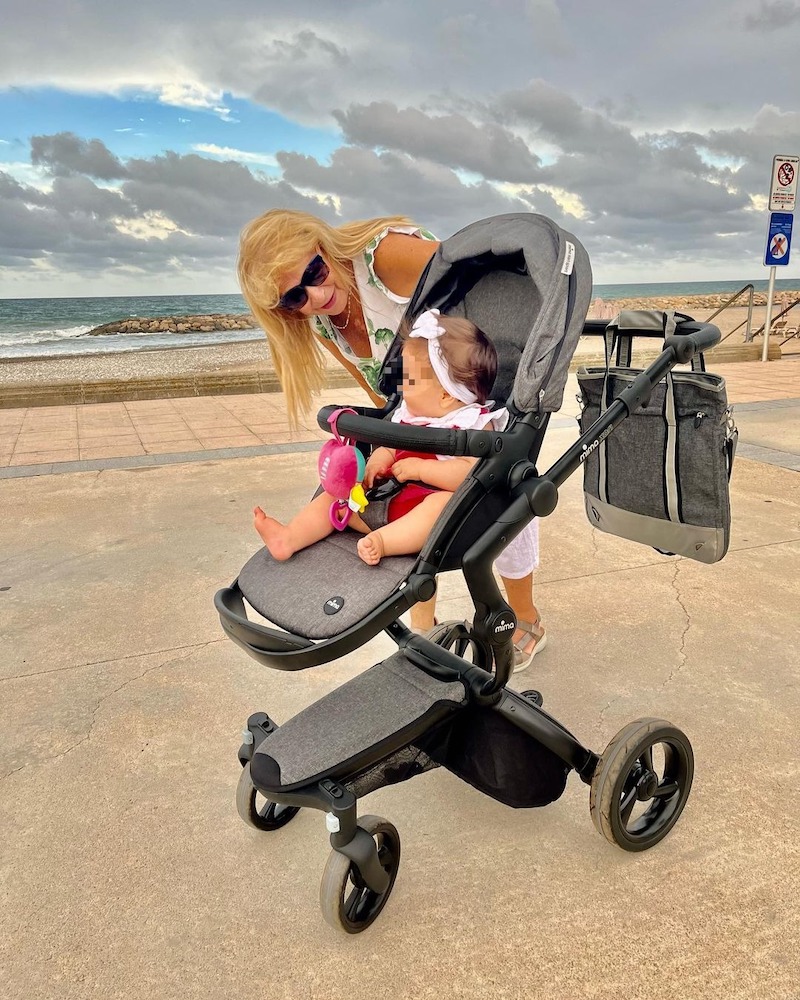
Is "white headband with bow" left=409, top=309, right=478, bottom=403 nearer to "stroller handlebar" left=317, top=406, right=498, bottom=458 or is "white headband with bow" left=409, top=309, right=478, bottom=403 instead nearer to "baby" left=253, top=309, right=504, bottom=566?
"baby" left=253, top=309, right=504, bottom=566

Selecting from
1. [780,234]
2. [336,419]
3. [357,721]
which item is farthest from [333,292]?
[780,234]

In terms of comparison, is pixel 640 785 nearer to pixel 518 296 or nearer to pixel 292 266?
pixel 518 296

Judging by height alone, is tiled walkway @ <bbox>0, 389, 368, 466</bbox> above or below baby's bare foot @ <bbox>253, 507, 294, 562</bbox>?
below

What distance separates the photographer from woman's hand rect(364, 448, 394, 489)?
1.80 m

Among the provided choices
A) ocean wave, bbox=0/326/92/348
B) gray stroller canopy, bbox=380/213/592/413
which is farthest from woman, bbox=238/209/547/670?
ocean wave, bbox=0/326/92/348

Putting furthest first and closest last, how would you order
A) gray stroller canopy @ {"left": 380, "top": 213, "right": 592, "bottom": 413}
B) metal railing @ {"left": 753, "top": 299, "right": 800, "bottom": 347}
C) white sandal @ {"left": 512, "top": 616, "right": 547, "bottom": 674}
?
metal railing @ {"left": 753, "top": 299, "right": 800, "bottom": 347} → white sandal @ {"left": 512, "top": 616, "right": 547, "bottom": 674} → gray stroller canopy @ {"left": 380, "top": 213, "right": 592, "bottom": 413}

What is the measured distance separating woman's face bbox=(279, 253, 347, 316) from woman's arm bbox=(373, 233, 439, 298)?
14 centimetres

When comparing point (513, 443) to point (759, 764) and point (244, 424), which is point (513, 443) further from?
point (244, 424)

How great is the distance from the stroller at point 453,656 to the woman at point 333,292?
0.28m

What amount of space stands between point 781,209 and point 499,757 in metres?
10.1

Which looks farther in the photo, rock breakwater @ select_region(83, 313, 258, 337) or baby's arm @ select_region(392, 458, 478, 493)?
rock breakwater @ select_region(83, 313, 258, 337)

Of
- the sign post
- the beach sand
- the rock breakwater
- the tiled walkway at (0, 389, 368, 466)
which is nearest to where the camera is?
the tiled walkway at (0, 389, 368, 466)

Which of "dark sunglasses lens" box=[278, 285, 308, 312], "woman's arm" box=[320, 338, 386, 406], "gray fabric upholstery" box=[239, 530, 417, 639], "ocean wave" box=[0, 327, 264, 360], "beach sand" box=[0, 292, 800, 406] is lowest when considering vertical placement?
"ocean wave" box=[0, 327, 264, 360]

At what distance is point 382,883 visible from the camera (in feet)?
5.14
